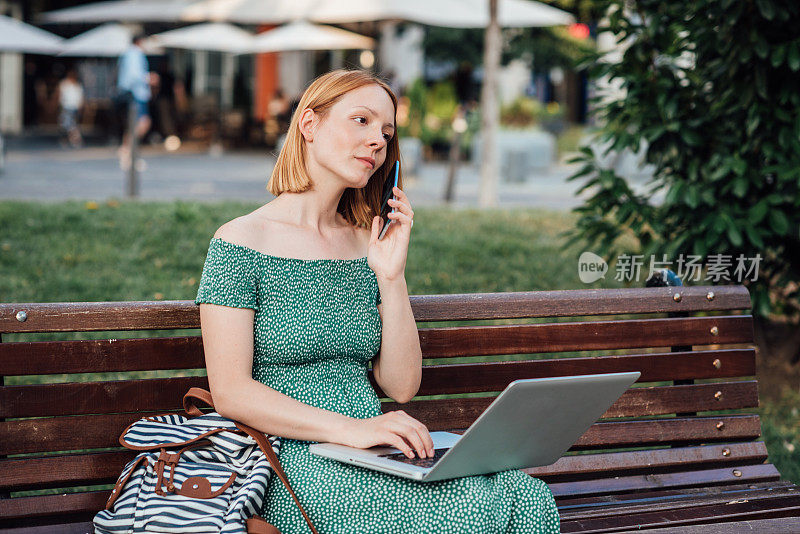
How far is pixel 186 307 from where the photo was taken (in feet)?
9.53

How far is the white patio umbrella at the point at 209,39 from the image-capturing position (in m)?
18.5

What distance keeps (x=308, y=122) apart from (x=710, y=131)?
3109mm

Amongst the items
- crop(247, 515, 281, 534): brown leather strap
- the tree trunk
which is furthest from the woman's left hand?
the tree trunk

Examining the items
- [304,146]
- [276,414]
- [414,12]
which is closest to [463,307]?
[304,146]

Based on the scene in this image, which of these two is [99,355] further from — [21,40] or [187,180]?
[21,40]

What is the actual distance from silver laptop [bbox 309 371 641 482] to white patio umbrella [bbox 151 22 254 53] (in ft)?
55.3

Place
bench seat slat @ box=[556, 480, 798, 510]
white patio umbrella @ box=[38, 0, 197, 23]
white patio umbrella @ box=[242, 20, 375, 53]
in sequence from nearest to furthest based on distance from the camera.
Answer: bench seat slat @ box=[556, 480, 798, 510], white patio umbrella @ box=[242, 20, 375, 53], white patio umbrella @ box=[38, 0, 197, 23]

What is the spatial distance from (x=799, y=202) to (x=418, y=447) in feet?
9.78

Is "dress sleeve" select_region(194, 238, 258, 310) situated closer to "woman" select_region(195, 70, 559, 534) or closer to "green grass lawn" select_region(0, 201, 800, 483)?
"woman" select_region(195, 70, 559, 534)

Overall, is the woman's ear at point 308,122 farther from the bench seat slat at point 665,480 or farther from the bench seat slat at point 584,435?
the bench seat slat at point 665,480

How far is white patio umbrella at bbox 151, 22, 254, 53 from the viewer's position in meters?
18.5

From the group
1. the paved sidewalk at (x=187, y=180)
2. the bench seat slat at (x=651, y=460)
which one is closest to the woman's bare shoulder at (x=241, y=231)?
the bench seat slat at (x=651, y=460)

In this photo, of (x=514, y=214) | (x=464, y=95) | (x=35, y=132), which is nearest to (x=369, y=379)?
(x=514, y=214)

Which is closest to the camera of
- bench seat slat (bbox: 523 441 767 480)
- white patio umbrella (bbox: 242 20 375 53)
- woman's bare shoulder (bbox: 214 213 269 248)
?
woman's bare shoulder (bbox: 214 213 269 248)
